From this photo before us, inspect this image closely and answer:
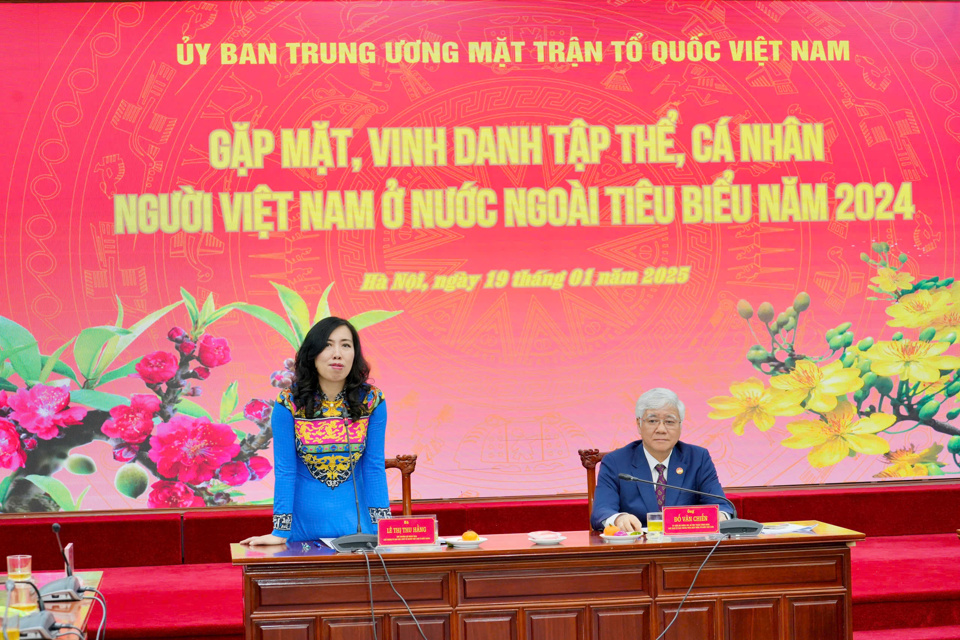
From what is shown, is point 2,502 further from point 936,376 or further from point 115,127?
point 936,376

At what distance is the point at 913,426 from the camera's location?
15.6ft

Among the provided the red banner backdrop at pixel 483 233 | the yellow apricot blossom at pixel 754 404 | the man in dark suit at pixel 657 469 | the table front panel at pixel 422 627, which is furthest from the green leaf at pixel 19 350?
the yellow apricot blossom at pixel 754 404

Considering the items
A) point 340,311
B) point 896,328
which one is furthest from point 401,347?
point 896,328

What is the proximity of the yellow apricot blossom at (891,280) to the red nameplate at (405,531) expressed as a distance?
2921 mm

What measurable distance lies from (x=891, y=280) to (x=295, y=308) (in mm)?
2872

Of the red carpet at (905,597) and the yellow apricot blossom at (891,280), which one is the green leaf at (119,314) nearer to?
the red carpet at (905,597)

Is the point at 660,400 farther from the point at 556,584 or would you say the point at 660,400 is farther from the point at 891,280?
the point at 891,280

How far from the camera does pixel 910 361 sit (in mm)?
4762

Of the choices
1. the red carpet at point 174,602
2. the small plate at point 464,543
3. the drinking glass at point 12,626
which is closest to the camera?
the drinking glass at point 12,626

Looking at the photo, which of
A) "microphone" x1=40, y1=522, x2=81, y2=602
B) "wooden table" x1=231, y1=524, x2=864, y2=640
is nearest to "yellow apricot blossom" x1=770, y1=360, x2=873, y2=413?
"wooden table" x1=231, y1=524, x2=864, y2=640

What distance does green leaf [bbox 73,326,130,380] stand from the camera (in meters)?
4.41

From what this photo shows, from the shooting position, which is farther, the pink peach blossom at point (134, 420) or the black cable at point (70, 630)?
the pink peach blossom at point (134, 420)

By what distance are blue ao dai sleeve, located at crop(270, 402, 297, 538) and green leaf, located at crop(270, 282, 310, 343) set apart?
1556mm

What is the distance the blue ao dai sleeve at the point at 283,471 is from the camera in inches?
116
